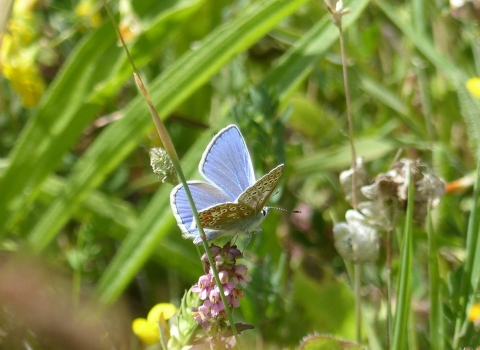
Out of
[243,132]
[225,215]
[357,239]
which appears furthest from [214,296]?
A: [243,132]

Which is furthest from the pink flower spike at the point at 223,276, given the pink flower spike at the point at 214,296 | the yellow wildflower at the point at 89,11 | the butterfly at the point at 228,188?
the yellow wildflower at the point at 89,11

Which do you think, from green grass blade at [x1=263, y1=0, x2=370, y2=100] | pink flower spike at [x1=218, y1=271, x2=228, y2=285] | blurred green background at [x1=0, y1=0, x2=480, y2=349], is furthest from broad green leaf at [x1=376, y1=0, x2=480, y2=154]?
pink flower spike at [x1=218, y1=271, x2=228, y2=285]

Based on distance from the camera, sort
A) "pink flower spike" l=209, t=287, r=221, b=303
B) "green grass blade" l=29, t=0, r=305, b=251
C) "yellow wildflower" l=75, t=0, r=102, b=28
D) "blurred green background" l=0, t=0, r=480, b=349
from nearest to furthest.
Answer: "pink flower spike" l=209, t=287, r=221, b=303, "blurred green background" l=0, t=0, r=480, b=349, "green grass blade" l=29, t=0, r=305, b=251, "yellow wildflower" l=75, t=0, r=102, b=28

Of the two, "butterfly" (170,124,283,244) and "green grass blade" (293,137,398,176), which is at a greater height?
"green grass blade" (293,137,398,176)

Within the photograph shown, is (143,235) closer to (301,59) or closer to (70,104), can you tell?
(70,104)

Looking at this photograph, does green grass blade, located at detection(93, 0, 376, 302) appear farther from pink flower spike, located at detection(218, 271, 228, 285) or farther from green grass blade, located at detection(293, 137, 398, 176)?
pink flower spike, located at detection(218, 271, 228, 285)

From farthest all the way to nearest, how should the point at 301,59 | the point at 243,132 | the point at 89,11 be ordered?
the point at 89,11, the point at 301,59, the point at 243,132

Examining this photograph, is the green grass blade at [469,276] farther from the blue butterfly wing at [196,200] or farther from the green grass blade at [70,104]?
the green grass blade at [70,104]

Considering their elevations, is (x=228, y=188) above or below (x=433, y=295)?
above
